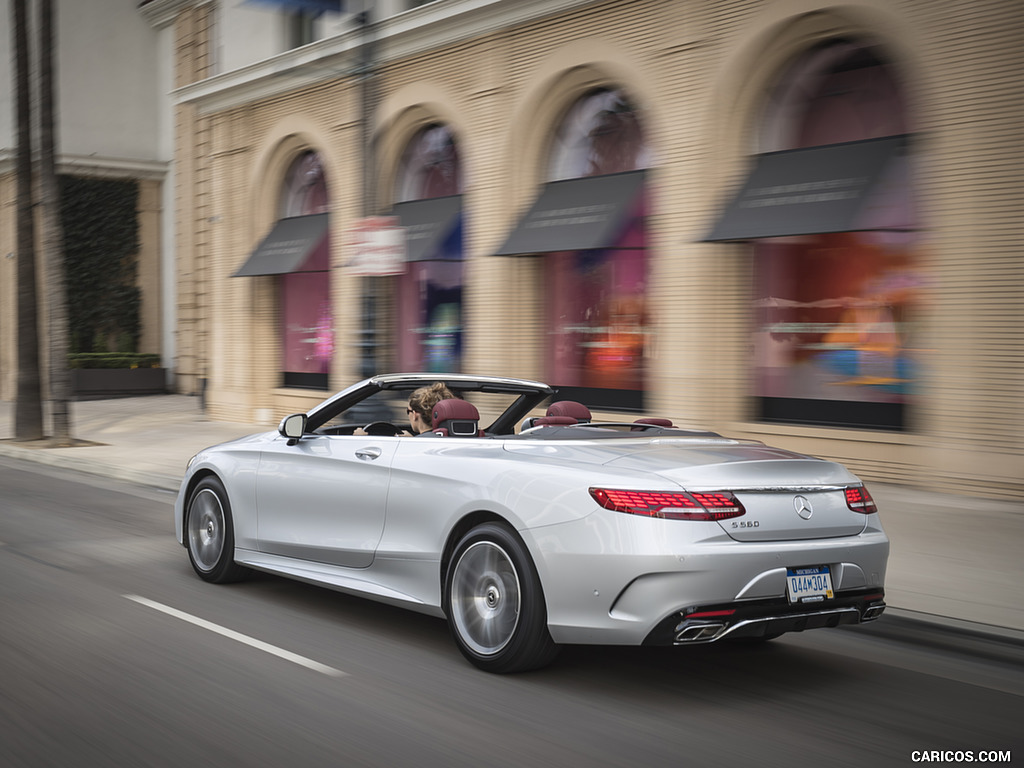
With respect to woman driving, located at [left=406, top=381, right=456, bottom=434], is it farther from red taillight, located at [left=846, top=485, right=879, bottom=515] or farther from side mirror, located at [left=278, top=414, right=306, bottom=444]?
red taillight, located at [left=846, top=485, right=879, bottom=515]

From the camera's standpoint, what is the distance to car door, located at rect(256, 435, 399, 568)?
236 inches

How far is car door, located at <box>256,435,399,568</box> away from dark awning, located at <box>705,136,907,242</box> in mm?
7311

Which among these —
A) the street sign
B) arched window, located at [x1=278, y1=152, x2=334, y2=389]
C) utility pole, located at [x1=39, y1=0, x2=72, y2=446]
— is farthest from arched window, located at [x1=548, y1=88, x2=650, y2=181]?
utility pole, located at [x1=39, y1=0, x2=72, y2=446]

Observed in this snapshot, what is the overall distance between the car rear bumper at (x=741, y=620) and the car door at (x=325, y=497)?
1.90 m

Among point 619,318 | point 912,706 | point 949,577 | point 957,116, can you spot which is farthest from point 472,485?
point 619,318

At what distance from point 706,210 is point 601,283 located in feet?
9.01

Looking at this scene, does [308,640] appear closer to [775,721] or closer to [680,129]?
[775,721]

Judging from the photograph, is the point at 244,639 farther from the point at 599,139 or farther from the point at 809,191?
the point at 599,139

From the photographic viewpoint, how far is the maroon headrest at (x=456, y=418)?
6.03 m

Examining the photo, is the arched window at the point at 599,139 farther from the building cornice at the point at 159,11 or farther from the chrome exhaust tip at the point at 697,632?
the building cornice at the point at 159,11

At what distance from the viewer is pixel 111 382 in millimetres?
30672

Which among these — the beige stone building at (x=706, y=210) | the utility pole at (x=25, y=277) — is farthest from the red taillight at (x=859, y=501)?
the utility pole at (x=25, y=277)

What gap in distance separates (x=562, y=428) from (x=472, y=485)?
0.67 meters

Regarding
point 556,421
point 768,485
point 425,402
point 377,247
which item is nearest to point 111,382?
point 377,247
